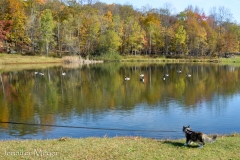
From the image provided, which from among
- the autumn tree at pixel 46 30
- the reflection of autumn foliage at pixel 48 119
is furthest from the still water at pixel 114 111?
the autumn tree at pixel 46 30

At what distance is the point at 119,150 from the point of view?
9.93m

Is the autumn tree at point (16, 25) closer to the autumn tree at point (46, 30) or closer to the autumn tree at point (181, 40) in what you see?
the autumn tree at point (46, 30)

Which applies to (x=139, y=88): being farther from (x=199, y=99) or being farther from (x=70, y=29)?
(x=70, y=29)

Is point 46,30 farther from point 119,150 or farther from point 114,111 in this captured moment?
point 119,150

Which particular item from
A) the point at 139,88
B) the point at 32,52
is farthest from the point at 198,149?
the point at 32,52

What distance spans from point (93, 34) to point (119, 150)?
78451mm

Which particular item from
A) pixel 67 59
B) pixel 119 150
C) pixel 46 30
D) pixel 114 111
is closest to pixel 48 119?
pixel 114 111

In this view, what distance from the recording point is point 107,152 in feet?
31.7

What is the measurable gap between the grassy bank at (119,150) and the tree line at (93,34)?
66.5 m

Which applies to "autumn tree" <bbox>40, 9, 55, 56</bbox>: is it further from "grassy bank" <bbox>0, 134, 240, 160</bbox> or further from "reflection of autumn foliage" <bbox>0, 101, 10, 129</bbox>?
"grassy bank" <bbox>0, 134, 240, 160</bbox>

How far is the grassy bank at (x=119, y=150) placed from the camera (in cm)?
930

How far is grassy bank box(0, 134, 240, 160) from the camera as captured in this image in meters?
9.30

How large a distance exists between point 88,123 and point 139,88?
1643 cm

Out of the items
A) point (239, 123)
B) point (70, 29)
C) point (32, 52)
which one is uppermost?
point (70, 29)
